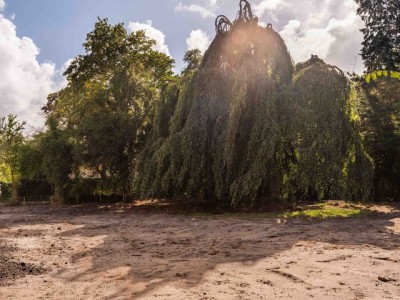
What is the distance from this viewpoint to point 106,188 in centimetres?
1948

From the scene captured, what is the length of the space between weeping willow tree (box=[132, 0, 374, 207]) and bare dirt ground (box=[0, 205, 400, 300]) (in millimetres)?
2512

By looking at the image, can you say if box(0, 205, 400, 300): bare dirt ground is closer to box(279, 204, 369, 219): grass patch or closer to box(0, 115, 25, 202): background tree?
box(279, 204, 369, 219): grass patch

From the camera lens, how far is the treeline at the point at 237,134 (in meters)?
12.2

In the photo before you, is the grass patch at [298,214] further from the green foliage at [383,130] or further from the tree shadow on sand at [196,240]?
the green foliage at [383,130]

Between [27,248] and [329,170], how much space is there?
27.9ft

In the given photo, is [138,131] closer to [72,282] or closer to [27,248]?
[27,248]

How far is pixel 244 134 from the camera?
41.5 ft

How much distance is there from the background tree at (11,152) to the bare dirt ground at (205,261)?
11.8 metres

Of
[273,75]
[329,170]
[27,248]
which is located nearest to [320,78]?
[273,75]

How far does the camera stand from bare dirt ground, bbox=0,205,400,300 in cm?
439

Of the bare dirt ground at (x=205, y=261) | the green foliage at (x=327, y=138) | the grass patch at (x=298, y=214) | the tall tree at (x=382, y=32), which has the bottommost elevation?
the bare dirt ground at (x=205, y=261)

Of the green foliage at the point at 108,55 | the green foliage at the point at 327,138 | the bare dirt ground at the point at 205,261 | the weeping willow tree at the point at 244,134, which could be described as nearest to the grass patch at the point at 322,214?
the green foliage at the point at 327,138

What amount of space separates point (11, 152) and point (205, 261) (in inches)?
709

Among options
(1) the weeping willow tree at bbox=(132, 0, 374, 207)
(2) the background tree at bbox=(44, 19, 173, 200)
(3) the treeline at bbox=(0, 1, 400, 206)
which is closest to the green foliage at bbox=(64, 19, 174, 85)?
(2) the background tree at bbox=(44, 19, 173, 200)
